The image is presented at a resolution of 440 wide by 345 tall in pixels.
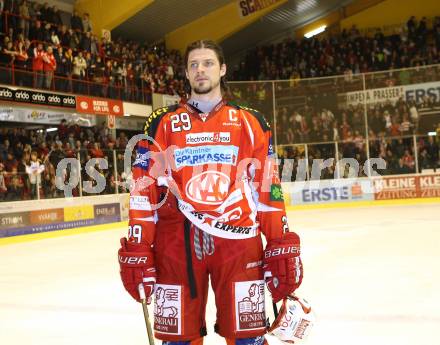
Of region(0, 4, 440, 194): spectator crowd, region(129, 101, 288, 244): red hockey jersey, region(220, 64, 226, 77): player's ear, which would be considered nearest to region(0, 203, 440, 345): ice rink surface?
region(129, 101, 288, 244): red hockey jersey

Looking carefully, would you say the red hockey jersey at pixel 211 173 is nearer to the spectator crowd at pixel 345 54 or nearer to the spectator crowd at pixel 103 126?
the spectator crowd at pixel 103 126

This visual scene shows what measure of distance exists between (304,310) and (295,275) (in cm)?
16

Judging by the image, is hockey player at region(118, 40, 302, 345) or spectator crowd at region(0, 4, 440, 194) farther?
spectator crowd at region(0, 4, 440, 194)

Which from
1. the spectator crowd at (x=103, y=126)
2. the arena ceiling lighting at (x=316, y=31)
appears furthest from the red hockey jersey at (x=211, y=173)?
the arena ceiling lighting at (x=316, y=31)

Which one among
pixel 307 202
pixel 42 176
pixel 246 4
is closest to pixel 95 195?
pixel 42 176

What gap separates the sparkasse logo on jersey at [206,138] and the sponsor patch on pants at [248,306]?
55 centimetres

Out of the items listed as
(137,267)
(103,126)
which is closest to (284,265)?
(137,267)

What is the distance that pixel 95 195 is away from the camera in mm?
12289

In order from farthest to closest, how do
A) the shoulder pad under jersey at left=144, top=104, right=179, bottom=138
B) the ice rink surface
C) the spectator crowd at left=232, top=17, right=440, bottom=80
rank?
the spectator crowd at left=232, top=17, right=440, bottom=80 < the ice rink surface < the shoulder pad under jersey at left=144, top=104, right=179, bottom=138

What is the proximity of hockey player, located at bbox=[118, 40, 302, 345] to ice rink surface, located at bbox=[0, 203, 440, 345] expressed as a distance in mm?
1256

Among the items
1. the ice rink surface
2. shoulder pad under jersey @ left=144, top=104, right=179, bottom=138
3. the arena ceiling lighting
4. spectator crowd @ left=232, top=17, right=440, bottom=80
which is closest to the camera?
shoulder pad under jersey @ left=144, top=104, right=179, bottom=138

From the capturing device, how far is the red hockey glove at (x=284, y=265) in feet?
7.03

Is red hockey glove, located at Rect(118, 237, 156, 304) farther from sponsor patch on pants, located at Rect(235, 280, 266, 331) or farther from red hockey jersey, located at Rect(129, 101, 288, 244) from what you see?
sponsor patch on pants, located at Rect(235, 280, 266, 331)

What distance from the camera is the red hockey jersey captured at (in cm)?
217
